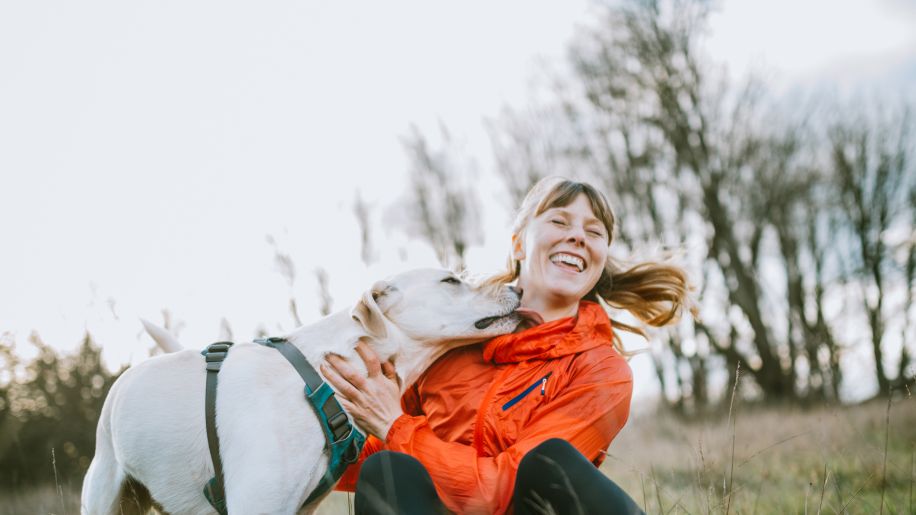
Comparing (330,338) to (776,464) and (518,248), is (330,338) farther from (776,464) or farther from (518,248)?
(776,464)

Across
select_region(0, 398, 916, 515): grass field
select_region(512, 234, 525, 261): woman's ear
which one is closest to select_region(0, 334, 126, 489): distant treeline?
select_region(0, 398, 916, 515): grass field

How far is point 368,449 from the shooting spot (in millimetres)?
3453

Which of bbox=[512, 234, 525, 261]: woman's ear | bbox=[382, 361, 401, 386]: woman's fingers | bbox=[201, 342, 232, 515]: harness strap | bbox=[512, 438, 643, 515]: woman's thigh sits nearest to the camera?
bbox=[512, 438, 643, 515]: woman's thigh

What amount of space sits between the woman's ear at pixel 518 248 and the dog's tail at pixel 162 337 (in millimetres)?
2034

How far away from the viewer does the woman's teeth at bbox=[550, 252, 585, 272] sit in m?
3.69

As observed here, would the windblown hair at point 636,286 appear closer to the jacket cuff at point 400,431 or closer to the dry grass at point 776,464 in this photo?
the dry grass at point 776,464

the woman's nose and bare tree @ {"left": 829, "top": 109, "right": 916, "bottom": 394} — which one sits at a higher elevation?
the woman's nose

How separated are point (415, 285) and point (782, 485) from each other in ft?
13.6

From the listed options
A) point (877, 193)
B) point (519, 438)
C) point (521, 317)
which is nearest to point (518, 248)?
point (521, 317)

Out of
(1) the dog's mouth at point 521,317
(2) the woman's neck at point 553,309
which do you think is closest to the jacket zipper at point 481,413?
(1) the dog's mouth at point 521,317

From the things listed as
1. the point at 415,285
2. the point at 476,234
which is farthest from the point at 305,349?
the point at 476,234

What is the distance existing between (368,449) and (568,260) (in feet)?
4.74

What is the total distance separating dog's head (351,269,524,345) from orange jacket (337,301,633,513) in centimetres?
15

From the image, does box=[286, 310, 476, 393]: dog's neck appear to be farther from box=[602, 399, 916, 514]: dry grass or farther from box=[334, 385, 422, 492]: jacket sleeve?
box=[602, 399, 916, 514]: dry grass
